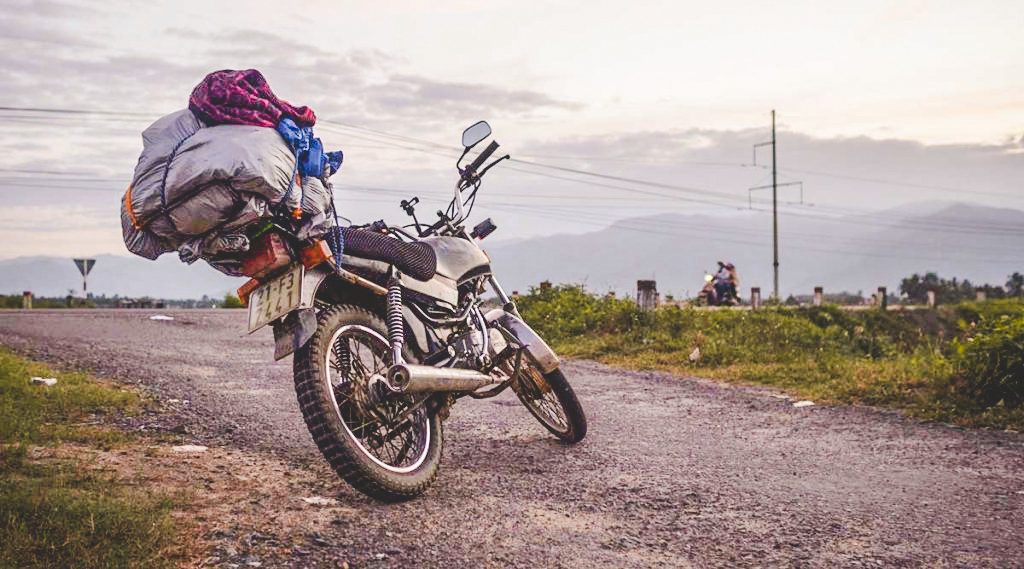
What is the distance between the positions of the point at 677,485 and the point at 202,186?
2852 mm

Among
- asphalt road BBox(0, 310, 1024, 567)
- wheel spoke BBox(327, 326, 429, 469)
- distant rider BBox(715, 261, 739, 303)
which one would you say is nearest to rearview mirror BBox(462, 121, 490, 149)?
wheel spoke BBox(327, 326, 429, 469)

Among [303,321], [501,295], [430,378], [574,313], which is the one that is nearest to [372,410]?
[430,378]

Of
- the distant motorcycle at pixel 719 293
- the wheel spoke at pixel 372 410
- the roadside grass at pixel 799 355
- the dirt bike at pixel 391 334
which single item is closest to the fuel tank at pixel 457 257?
the dirt bike at pixel 391 334

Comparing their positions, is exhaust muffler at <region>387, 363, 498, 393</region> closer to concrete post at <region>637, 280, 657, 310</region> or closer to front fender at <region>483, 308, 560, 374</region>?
front fender at <region>483, 308, 560, 374</region>

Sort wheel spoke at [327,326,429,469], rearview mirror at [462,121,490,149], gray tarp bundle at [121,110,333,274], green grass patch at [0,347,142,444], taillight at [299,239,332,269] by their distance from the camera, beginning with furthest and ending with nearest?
rearview mirror at [462,121,490,149] → green grass patch at [0,347,142,444] → wheel spoke at [327,326,429,469] → taillight at [299,239,332,269] → gray tarp bundle at [121,110,333,274]

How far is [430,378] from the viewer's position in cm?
434

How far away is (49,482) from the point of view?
4105 millimetres

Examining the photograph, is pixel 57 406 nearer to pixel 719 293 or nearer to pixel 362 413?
pixel 362 413

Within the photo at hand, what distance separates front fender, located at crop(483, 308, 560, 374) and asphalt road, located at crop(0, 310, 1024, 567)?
22.6 inches

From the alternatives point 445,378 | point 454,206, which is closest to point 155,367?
point 454,206

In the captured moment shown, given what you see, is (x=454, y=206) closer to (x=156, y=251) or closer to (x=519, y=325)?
(x=519, y=325)

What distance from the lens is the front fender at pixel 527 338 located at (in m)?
5.39

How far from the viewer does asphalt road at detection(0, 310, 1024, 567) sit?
361 centimetres

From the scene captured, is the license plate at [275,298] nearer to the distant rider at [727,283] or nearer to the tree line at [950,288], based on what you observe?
the distant rider at [727,283]
